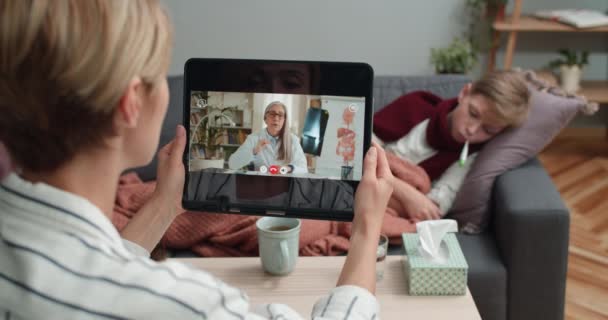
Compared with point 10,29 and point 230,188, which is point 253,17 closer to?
point 230,188

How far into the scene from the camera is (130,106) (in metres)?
0.68

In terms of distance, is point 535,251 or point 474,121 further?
point 474,121

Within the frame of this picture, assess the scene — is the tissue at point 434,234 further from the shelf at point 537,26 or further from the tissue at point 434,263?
the shelf at point 537,26

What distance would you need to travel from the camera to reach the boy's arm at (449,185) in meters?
2.02

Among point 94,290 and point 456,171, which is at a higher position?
point 94,290

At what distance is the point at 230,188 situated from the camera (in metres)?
1.20

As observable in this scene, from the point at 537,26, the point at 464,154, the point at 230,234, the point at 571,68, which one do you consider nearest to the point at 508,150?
the point at 464,154

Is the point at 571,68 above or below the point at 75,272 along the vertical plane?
below

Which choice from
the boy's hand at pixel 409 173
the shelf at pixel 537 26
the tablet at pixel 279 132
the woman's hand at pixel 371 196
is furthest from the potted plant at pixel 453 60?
the woman's hand at pixel 371 196

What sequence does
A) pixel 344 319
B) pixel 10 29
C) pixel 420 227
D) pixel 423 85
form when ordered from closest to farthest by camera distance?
1. pixel 10 29
2. pixel 344 319
3. pixel 420 227
4. pixel 423 85

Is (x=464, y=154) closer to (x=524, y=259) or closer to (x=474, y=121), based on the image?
(x=474, y=121)

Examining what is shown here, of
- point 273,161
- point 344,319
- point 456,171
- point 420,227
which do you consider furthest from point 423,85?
point 344,319

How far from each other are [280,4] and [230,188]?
8.05 ft

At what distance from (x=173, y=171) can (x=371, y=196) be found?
36 centimetres
